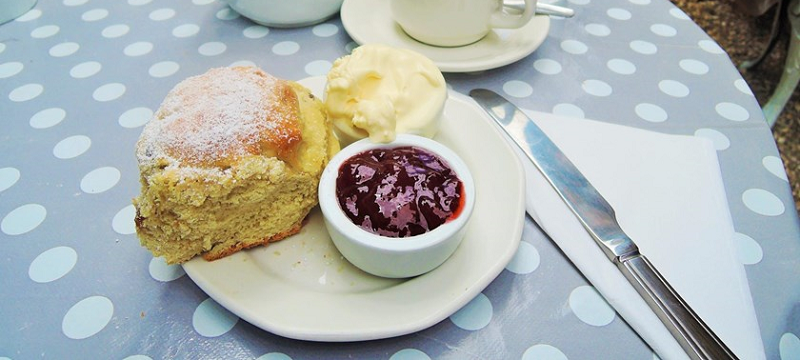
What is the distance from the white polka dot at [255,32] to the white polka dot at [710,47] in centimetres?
163

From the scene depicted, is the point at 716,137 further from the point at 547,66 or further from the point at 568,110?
the point at 547,66

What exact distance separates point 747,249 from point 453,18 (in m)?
1.08

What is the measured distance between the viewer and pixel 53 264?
3.79 feet

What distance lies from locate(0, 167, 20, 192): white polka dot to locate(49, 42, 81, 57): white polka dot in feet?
1.98

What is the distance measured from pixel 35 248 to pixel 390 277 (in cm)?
83

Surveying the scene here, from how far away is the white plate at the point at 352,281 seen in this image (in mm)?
977

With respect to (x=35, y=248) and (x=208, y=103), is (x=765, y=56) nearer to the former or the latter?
(x=208, y=103)

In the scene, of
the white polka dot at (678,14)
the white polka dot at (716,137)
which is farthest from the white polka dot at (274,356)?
the white polka dot at (678,14)

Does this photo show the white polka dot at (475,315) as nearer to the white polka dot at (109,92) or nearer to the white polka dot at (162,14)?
the white polka dot at (109,92)

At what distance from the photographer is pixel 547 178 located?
1.34 meters

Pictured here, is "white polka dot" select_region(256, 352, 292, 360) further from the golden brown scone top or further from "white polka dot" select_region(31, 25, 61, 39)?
"white polka dot" select_region(31, 25, 61, 39)

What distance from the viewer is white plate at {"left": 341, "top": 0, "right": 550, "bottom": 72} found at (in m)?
1.69

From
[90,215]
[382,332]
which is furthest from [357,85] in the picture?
[90,215]

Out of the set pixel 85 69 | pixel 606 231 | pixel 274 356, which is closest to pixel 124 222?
pixel 274 356
